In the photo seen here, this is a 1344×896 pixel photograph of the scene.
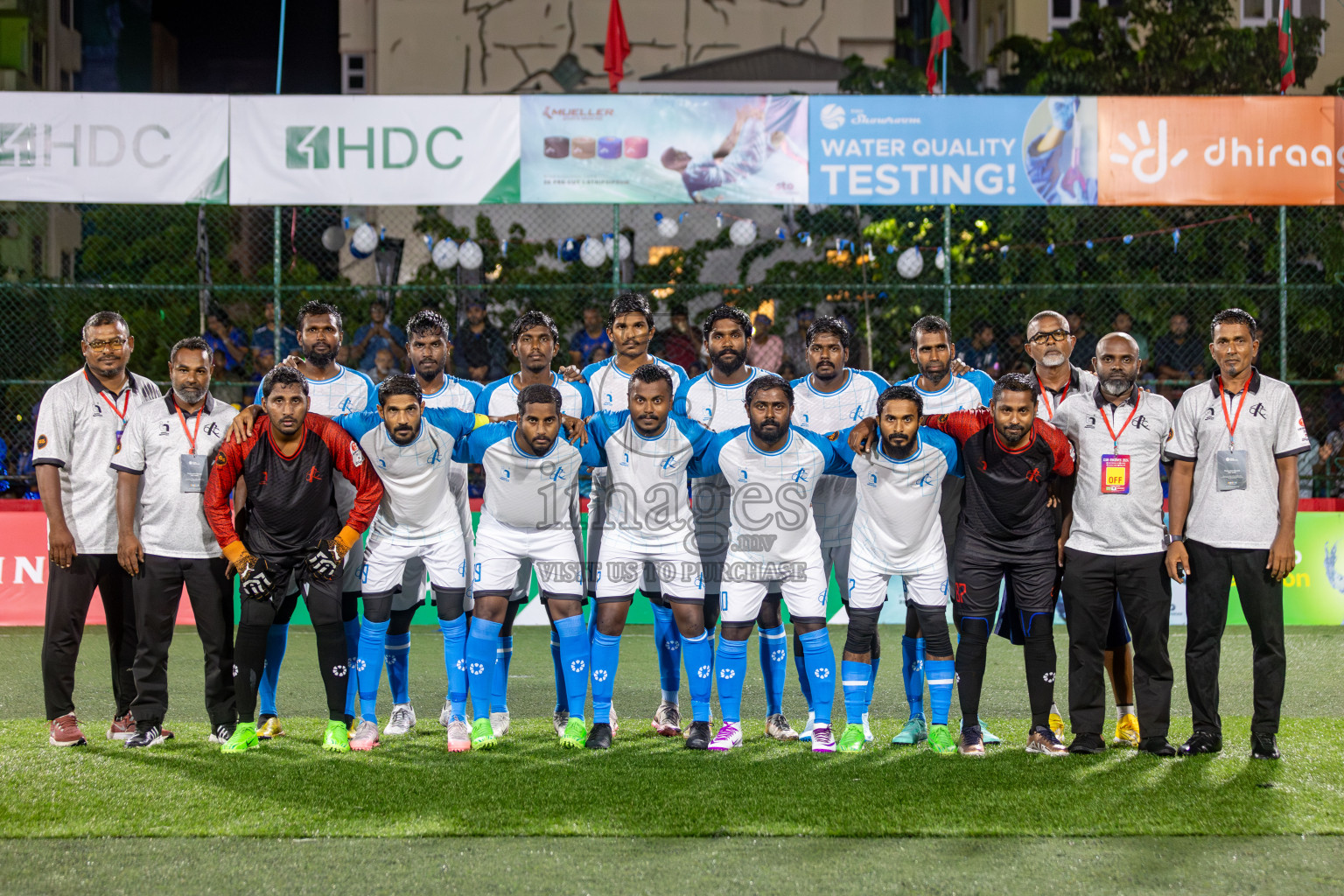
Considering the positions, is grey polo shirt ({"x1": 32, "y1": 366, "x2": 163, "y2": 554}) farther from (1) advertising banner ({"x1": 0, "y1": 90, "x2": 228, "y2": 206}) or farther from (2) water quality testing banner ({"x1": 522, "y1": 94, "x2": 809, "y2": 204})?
(2) water quality testing banner ({"x1": 522, "y1": 94, "x2": 809, "y2": 204})

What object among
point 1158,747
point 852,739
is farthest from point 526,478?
point 1158,747

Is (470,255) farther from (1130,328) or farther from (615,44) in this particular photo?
(1130,328)

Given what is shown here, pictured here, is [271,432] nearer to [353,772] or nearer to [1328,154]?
[353,772]

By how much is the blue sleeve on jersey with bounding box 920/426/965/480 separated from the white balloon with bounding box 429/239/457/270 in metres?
7.24

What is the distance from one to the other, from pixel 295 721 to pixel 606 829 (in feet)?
8.72

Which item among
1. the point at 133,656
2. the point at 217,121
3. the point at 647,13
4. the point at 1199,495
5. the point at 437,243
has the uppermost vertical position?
the point at 647,13

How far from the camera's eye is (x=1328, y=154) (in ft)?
34.4

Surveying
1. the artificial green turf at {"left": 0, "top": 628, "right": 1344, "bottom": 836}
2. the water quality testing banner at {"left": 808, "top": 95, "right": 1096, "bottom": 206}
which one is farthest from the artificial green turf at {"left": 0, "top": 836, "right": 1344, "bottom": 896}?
the water quality testing banner at {"left": 808, "top": 95, "right": 1096, "bottom": 206}

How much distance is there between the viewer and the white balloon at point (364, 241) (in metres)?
11.9

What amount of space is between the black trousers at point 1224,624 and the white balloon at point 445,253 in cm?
807

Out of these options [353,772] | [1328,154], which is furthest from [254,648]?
[1328,154]

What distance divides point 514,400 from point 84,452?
211 cm

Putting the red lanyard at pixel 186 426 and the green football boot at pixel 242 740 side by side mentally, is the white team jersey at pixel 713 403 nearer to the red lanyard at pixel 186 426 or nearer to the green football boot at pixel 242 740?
the red lanyard at pixel 186 426

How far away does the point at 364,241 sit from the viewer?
38.9ft
